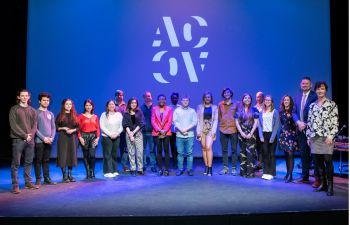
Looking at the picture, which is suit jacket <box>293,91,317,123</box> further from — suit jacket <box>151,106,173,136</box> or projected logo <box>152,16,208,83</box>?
projected logo <box>152,16,208,83</box>

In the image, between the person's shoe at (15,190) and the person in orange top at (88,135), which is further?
the person in orange top at (88,135)

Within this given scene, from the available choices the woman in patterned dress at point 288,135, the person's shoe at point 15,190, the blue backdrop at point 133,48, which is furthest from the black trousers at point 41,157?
the woman in patterned dress at point 288,135

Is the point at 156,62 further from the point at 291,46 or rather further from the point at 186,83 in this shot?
the point at 291,46

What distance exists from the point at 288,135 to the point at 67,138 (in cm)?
343

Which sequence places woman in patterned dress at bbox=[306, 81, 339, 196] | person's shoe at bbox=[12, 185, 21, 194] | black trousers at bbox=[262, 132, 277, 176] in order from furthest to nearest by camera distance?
1. black trousers at bbox=[262, 132, 277, 176]
2. person's shoe at bbox=[12, 185, 21, 194]
3. woman in patterned dress at bbox=[306, 81, 339, 196]

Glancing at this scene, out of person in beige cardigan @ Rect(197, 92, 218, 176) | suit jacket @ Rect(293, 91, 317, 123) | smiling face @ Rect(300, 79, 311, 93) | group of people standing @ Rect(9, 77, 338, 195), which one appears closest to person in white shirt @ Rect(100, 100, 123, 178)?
group of people standing @ Rect(9, 77, 338, 195)

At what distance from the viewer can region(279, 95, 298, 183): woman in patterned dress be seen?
564 centimetres

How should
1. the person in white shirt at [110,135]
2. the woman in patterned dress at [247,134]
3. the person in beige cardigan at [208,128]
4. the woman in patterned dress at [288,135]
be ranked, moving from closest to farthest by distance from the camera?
the woman in patterned dress at [288,135]
the woman in patterned dress at [247,134]
the person in white shirt at [110,135]
the person in beige cardigan at [208,128]

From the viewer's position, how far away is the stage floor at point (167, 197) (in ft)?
13.0

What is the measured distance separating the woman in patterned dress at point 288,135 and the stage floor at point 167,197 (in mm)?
293

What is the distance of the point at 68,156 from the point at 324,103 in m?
3.81

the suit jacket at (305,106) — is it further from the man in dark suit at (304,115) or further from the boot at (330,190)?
the boot at (330,190)

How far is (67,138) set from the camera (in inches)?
226

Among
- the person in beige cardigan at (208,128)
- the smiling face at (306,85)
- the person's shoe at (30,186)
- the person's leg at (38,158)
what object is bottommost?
the person's shoe at (30,186)
